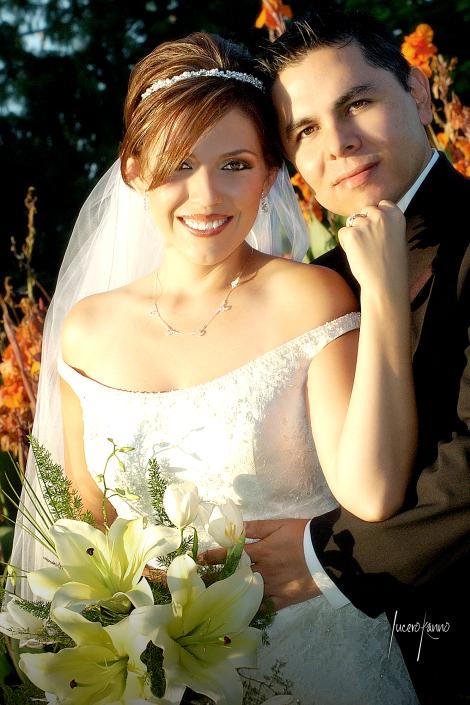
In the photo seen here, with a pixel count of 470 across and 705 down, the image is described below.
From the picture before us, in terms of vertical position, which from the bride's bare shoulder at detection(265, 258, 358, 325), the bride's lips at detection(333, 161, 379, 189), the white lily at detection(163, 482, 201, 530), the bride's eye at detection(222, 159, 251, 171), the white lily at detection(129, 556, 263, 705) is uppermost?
the bride's eye at detection(222, 159, 251, 171)

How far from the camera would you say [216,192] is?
2693 millimetres

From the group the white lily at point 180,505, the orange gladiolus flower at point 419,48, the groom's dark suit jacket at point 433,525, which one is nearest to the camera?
the white lily at point 180,505

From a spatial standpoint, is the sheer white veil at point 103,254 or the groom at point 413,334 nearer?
the groom at point 413,334

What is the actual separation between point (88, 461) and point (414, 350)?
1.17m

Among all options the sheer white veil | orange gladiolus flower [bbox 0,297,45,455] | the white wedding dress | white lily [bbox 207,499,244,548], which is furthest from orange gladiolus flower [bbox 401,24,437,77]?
white lily [bbox 207,499,244,548]

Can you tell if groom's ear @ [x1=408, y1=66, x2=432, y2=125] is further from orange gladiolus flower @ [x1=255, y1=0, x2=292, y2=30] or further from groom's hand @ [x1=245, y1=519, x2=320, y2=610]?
groom's hand @ [x1=245, y1=519, x2=320, y2=610]

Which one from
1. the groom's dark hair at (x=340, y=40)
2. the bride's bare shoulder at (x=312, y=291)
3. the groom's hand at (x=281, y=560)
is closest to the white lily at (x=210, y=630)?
the groom's hand at (x=281, y=560)

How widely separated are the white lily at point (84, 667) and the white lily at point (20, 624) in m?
0.11

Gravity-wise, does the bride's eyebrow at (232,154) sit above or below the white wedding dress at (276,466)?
above

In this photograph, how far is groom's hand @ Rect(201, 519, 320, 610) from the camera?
2.51 m

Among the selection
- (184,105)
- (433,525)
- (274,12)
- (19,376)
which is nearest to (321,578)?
(433,525)

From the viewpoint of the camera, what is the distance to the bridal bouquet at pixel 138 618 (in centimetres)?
164

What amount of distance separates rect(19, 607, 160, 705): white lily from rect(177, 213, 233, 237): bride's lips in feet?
4.69

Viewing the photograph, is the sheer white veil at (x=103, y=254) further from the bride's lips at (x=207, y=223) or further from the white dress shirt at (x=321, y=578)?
the white dress shirt at (x=321, y=578)
